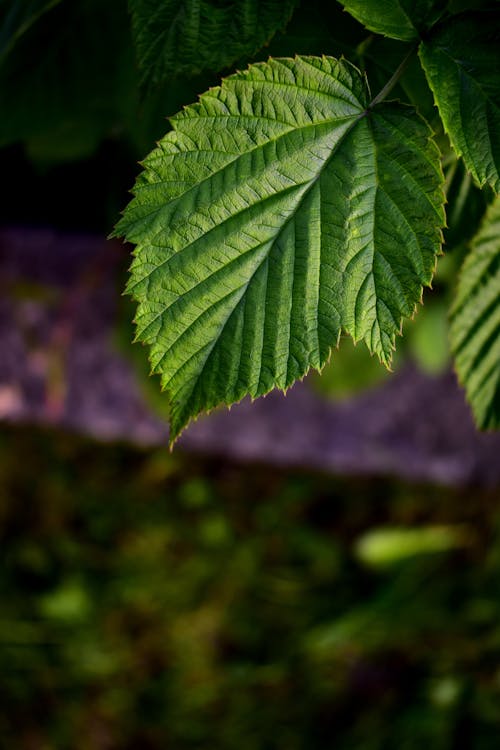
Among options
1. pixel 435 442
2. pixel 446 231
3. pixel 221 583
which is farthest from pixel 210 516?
pixel 446 231

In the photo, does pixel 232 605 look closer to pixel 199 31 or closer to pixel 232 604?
pixel 232 604

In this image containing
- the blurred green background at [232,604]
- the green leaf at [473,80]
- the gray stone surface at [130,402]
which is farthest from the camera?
the blurred green background at [232,604]

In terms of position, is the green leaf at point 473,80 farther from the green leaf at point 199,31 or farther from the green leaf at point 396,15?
the green leaf at point 199,31

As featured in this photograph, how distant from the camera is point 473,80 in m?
0.71

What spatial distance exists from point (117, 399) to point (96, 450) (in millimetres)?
502

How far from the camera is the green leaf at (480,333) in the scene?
0.98 m

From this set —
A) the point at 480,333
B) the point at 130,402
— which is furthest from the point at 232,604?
the point at 480,333

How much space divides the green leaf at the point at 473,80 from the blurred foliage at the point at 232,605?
1.93 m

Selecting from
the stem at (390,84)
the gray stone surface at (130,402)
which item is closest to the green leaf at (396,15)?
the stem at (390,84)

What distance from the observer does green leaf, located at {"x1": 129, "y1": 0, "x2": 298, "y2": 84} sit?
29.4 inches

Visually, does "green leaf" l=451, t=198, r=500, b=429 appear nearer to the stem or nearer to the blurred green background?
the stem

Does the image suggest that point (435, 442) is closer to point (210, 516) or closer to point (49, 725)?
point (210, 516)

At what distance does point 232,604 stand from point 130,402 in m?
0.89

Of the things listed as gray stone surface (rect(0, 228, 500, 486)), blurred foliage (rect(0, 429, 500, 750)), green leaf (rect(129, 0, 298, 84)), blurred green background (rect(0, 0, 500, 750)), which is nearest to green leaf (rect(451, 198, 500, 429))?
green leaf (rect(129, 0, 298, 84))
